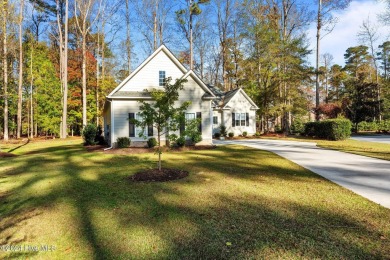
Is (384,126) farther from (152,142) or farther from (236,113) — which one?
(152,142)

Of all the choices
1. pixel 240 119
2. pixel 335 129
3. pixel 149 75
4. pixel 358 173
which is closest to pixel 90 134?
pixel 149 75

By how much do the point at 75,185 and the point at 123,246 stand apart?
425 cm

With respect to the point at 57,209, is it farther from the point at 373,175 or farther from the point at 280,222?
the point at 373,175

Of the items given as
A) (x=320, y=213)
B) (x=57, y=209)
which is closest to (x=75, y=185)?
(x=57, y=209)

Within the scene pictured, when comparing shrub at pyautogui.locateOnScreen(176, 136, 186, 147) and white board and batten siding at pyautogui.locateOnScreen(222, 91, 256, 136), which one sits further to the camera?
white board and batten siding at pyautogui.locateOnScreen(222, 91, 256, 136)

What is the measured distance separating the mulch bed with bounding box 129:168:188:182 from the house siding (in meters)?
9.03

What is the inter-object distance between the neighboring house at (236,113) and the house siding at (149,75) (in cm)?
1065

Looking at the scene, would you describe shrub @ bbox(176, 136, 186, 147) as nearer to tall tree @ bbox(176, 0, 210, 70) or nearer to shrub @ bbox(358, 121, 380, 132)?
tall tree @ bbox(176, 0, 210, 70)

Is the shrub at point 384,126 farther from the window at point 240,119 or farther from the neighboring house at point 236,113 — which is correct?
the window at point 240,119

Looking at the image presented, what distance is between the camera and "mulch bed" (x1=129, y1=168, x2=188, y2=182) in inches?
282

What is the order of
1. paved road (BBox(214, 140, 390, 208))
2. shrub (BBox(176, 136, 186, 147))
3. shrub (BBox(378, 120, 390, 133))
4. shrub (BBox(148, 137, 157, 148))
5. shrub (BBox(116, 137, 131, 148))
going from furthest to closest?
shrub (BBox(378, 120, 390, 133)) < shrub (BBox(176, 136, 186, 147)) < shrub (BBox(148, 137, 157, 148)) < shrub (BBox(116, 137, 131, 148)) < paved road (BBox(214, 140, 390, 208))

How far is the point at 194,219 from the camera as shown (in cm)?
415

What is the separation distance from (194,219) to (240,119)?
22.6 metres

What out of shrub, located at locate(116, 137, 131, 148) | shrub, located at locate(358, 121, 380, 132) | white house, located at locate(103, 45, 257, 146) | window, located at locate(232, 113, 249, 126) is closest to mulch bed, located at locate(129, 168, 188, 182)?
shrub, located at locate(116, 137, 131, 148)
